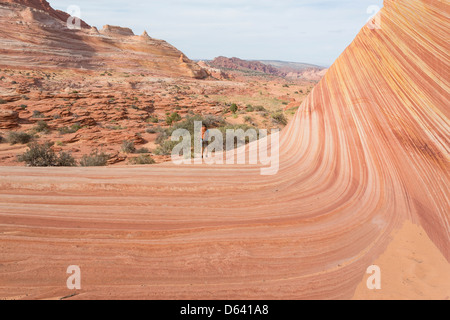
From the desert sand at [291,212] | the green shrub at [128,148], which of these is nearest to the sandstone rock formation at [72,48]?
the green shrub at [128,148]

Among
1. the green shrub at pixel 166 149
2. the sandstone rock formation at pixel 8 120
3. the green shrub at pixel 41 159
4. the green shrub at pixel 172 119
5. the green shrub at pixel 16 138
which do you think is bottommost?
the green shrub at pixel 41 159

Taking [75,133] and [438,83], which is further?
[75,133]

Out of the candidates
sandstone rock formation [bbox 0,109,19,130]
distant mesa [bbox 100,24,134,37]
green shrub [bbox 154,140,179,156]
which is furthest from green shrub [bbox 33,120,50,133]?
distant mesa [bbox 100,24,134,37]

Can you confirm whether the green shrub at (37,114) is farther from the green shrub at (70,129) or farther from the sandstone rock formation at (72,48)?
the sandstone rock formation at (72,48)

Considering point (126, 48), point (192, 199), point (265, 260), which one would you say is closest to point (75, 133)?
point (192, 199)

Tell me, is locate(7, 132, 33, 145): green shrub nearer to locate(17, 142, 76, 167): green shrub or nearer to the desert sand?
locate(17, 142, 76, 167): green shrub

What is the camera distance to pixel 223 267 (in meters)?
1.54

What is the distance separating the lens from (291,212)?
2.02 metres

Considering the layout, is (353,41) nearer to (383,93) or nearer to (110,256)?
(383,93)

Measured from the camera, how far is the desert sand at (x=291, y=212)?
144 cm

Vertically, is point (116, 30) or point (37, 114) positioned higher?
point (116, 30)

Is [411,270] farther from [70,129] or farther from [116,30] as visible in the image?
[116,30]

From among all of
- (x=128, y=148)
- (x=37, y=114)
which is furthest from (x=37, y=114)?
(x=128, y=148)

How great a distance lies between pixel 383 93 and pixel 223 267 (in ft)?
7.59
